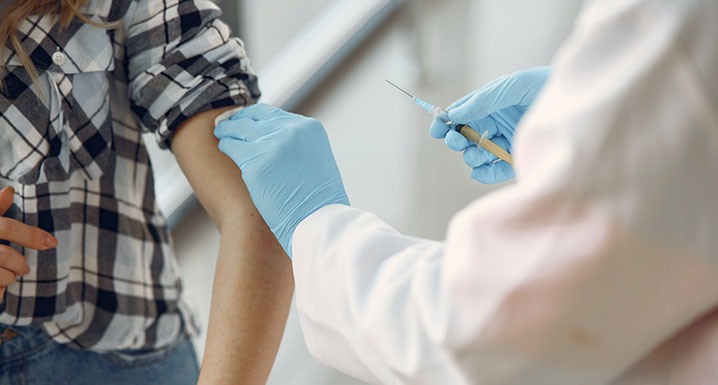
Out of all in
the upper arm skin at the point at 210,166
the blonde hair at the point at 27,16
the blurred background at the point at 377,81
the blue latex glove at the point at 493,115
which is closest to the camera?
the blonde hair at the point at 27,16

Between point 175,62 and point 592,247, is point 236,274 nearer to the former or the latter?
point 175,62

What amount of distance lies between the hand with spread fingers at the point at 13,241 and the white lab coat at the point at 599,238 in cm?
53

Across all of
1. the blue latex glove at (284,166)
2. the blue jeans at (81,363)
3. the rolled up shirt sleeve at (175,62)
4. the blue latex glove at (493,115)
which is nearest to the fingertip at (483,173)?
the blue latex glove at (493,115)

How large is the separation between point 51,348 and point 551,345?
2.51ft

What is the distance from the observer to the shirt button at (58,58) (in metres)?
0.96

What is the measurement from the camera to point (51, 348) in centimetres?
103

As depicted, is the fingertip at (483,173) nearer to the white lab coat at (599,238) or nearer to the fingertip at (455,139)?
the fingertip at (455,139)

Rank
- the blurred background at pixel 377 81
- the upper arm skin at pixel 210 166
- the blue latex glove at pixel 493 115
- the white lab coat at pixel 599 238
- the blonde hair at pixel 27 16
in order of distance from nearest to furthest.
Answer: the white lab coat at pixel 599 238 < the blonde hair at pixel 27 16 < the upper arm skin at pixel 210 166 < the blue latex glove at pixel 493 115 < the blurred background at pixel 377 81

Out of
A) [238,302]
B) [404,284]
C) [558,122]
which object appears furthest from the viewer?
[238,302]

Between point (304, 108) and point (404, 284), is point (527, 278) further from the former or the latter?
point (304, 108)

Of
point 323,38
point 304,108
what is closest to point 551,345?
point 304,108

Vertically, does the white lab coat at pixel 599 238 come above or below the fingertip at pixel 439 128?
above

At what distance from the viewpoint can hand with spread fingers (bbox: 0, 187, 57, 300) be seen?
0.93 meters

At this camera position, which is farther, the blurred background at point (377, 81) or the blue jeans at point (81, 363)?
the blurred background at point (377, 81)
